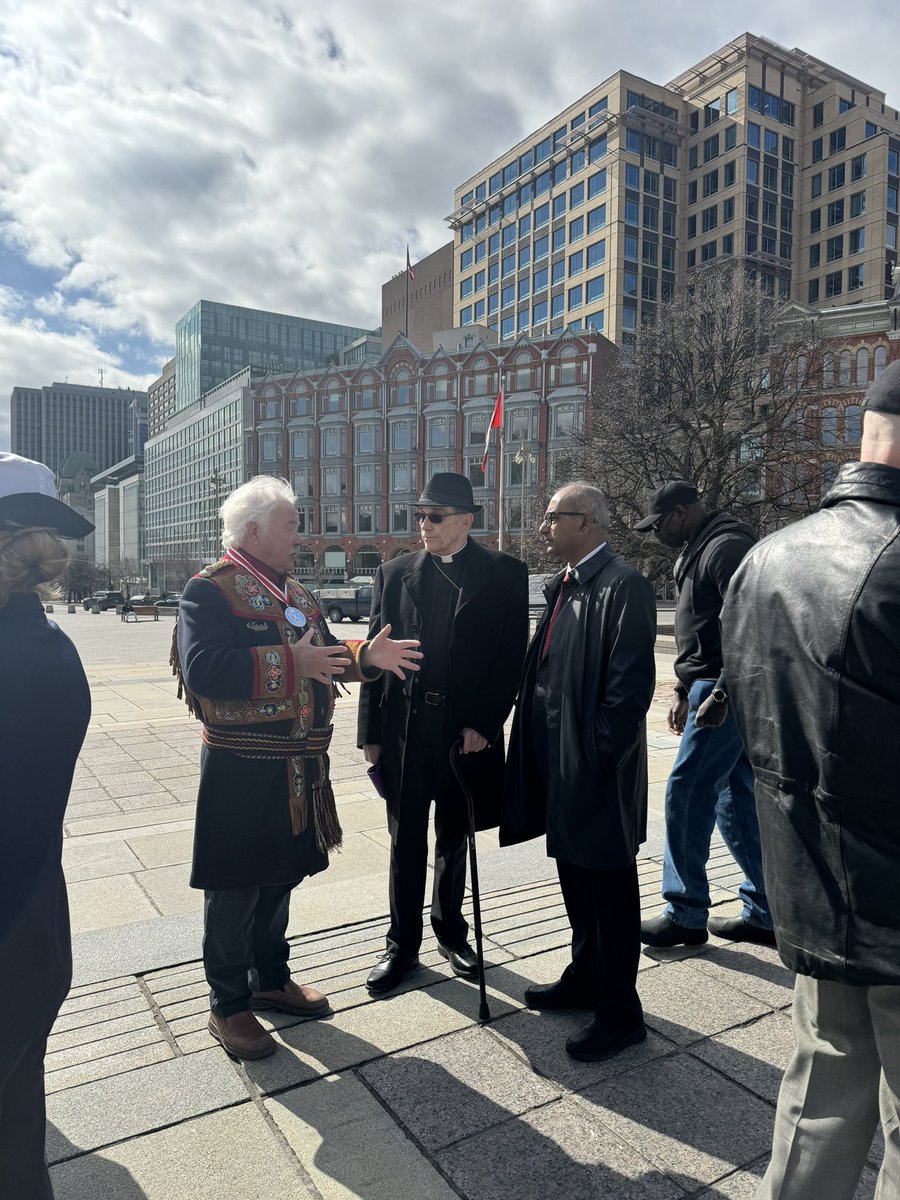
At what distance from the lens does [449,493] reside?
3.35 m

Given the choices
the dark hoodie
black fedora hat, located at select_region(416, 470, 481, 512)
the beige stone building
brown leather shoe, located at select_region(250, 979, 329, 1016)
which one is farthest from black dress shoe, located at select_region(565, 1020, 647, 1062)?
the beige stone building

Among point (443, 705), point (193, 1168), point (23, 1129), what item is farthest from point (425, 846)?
point (23, 1129)

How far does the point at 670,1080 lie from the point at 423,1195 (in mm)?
931

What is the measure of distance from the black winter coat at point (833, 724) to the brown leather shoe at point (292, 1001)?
192 centimetres

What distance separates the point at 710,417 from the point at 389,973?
66.0ft

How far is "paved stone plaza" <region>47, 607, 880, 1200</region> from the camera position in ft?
6.79

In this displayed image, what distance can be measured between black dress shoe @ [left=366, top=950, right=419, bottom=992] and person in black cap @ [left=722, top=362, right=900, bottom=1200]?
5.62ft

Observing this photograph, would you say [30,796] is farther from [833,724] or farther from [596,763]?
[596,763]

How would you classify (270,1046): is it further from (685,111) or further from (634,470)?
(685,111)

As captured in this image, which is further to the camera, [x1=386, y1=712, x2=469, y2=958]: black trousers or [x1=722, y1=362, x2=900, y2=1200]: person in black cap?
[x1=386, y1=712, x2=469, y2=958]: black trousers

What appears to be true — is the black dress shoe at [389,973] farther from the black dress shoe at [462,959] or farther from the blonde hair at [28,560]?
the blonde hair at [28,560]

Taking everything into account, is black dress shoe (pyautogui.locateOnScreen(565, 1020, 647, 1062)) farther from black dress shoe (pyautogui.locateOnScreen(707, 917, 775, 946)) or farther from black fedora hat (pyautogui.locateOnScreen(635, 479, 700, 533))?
black fedora hat (pyautogui.locateOnScreen(635, 479, 700, 533))

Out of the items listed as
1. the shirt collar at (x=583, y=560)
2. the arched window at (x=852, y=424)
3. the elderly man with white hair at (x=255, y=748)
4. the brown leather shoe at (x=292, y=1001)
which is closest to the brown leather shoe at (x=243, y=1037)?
the elderly man with white hair at (x=255, y=748)

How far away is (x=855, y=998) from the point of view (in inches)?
61.2
